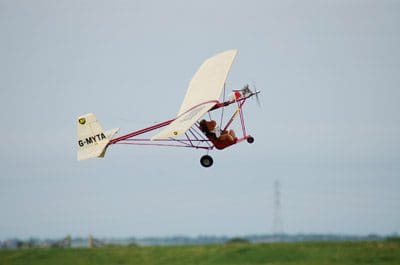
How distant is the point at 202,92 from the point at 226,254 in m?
11.0

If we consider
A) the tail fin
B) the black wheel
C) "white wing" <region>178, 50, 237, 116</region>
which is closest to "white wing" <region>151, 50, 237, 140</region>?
"white wing" <region>178, 50, 237, 116</region>

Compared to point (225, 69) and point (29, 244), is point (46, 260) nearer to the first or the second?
point (29, 244)

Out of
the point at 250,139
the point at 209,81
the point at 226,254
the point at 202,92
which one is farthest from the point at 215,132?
the point at 226,254

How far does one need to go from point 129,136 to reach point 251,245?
48.2 feet

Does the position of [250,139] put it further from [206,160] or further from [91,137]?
[91,137]

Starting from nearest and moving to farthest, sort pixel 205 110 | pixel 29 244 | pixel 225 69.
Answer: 1. pixel 205 110
2. pixel 225 69
3. pixel 29 244

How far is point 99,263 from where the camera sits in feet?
276

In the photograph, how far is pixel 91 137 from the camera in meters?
74.5

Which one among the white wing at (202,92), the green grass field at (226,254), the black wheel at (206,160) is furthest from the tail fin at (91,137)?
the green grass field at (226,254)

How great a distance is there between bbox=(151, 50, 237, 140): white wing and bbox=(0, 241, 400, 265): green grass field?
1020cm

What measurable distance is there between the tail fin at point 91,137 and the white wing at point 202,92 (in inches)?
157

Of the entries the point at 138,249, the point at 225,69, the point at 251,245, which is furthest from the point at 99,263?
the point at 225,69

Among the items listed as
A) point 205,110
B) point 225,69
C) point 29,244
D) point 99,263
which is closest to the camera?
point 205,110

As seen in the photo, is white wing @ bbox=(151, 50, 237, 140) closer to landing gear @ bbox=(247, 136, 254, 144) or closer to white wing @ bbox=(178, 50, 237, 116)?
white wing @ bbox=(178, 50, 237, 116)
